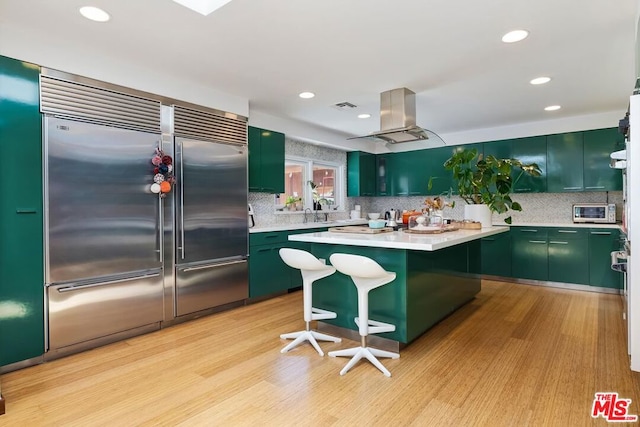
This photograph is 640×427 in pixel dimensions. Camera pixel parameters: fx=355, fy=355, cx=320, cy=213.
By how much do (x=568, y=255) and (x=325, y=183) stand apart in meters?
3.85

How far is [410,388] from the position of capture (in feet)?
7.54

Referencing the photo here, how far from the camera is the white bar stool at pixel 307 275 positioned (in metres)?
2.74

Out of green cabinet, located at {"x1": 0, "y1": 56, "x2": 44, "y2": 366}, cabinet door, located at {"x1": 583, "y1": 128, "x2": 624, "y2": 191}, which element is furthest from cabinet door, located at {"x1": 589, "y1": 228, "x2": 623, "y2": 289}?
green cabinet, located at {"x1": 0, "y1": 56, "x2": 44, "y2": 366}

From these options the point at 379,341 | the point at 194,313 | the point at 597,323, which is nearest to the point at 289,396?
the point at 379,341

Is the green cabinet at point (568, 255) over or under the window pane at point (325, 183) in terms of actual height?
under

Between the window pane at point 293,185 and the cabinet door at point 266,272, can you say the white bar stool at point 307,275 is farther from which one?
the window pane at point 293,185

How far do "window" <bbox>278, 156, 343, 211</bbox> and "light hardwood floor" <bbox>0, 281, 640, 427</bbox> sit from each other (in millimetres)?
2602

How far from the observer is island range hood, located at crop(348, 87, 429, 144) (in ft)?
12.3

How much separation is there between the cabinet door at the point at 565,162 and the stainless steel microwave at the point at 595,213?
269mm

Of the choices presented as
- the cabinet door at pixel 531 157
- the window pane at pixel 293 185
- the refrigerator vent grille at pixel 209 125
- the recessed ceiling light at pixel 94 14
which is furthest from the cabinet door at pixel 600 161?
the recessed ceiling light at pixel 94 14

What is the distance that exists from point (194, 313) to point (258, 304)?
2.72 feet

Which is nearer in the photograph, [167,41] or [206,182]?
[167,41]

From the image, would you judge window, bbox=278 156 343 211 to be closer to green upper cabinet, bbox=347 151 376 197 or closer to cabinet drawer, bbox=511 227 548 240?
green upper cabinet, bbox=347 151 376 197

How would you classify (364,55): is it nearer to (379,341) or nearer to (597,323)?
(379,341)
